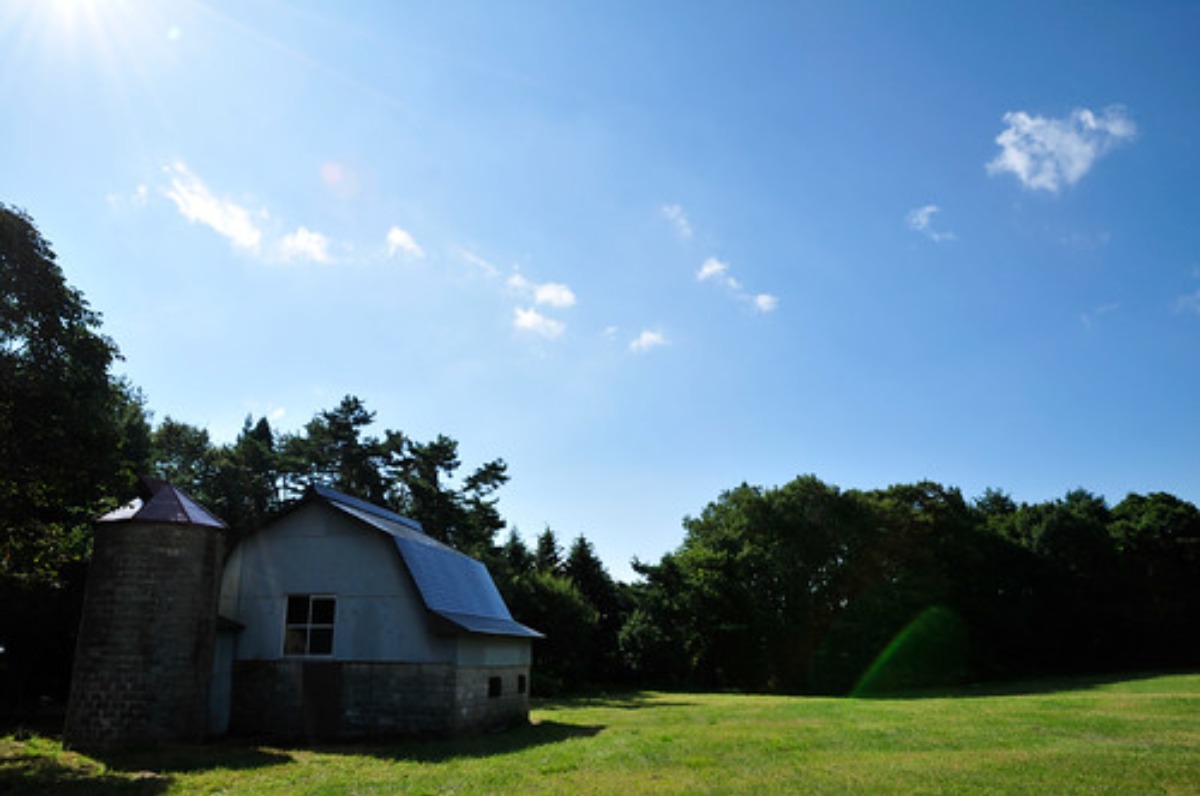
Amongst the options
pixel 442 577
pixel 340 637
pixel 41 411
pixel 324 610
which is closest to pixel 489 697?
pixel 442 577

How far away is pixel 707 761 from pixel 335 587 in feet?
35.0

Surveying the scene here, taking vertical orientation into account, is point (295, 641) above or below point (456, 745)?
above

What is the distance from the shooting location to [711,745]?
15898mm

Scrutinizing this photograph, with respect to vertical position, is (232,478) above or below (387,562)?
above

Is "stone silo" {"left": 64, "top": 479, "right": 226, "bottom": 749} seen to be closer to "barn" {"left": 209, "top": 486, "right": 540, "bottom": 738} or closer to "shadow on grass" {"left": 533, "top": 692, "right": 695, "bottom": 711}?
"barn" {"left": 209, "top": 486, "right": 540, "bottom": 738}

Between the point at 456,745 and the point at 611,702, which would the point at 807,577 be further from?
the point at 456,745

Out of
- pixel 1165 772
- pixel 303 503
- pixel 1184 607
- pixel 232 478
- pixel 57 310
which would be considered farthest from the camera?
pixel 1184 607

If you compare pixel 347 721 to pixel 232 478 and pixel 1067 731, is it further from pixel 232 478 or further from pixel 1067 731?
pixel 232 478

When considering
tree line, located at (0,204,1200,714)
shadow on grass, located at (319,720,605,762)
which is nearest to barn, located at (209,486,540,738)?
shadow on grass, located at (319,720,605,762)

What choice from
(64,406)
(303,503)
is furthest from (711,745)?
(64,406)

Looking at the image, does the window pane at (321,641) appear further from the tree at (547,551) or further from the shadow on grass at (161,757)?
the tree at (547,551)

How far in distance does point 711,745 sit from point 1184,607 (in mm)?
54818

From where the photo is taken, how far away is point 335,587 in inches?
768

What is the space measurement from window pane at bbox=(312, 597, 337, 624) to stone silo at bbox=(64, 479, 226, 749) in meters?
2.42
